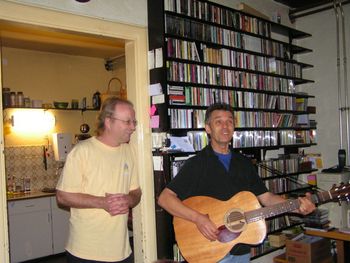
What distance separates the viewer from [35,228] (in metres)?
4.77

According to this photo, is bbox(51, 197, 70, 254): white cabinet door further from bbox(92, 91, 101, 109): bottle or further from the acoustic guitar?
the acoustic guitar

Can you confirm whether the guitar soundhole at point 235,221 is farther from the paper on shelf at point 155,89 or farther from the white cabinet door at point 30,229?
the white cabinet door at point 30,229

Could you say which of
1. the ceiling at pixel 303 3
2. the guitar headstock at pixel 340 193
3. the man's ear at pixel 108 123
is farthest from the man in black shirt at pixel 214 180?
the ceiling at pixel 303 3

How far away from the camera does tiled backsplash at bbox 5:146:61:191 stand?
5.12 metres

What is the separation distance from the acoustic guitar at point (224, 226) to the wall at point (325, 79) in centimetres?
259

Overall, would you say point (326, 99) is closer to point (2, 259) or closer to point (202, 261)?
point (202, 261)

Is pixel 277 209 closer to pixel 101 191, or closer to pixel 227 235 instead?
pixel 227 235

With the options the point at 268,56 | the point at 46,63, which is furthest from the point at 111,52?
the point at 268,56

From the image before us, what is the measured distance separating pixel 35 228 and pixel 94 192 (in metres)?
3.31

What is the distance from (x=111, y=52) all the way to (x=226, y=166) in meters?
4.19

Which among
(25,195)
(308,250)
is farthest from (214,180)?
(25,195)

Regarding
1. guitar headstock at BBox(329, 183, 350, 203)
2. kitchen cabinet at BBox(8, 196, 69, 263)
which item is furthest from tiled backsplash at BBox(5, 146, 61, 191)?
guitar headstock at BBox(329, 183, 350, 203)

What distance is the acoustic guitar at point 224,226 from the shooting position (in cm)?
213

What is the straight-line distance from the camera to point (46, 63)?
5.61 meters
